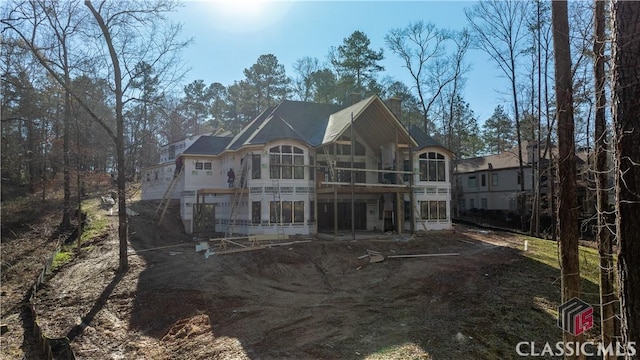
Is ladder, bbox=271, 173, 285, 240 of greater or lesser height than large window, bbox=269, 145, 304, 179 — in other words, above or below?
below

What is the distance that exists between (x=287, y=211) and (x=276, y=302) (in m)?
10.1

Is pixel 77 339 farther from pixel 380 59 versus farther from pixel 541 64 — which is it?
pixel 380 59

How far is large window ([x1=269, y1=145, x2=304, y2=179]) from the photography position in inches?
914

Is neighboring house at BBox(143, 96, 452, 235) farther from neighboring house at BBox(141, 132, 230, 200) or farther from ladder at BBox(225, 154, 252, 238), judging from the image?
neighboring house at BBox(141, 132, 230, 200)

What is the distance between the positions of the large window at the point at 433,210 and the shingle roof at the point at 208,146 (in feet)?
48.3

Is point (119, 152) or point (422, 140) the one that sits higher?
point (422, 140)

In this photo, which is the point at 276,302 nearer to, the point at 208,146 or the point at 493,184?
the point at 208,146

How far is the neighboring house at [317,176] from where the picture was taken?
909 inches

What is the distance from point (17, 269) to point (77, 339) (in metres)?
10.7

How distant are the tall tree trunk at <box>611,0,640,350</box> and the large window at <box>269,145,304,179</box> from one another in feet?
62.9

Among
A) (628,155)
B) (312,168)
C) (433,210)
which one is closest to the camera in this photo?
(628,155)

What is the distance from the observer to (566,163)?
289 inches

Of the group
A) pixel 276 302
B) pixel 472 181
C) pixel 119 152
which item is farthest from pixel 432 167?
pixel 472 181

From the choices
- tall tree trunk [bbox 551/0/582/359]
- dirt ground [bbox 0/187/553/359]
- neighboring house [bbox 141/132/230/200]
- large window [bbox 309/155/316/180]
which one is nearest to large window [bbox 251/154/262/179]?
large window [bbox 309/155/316/180]
